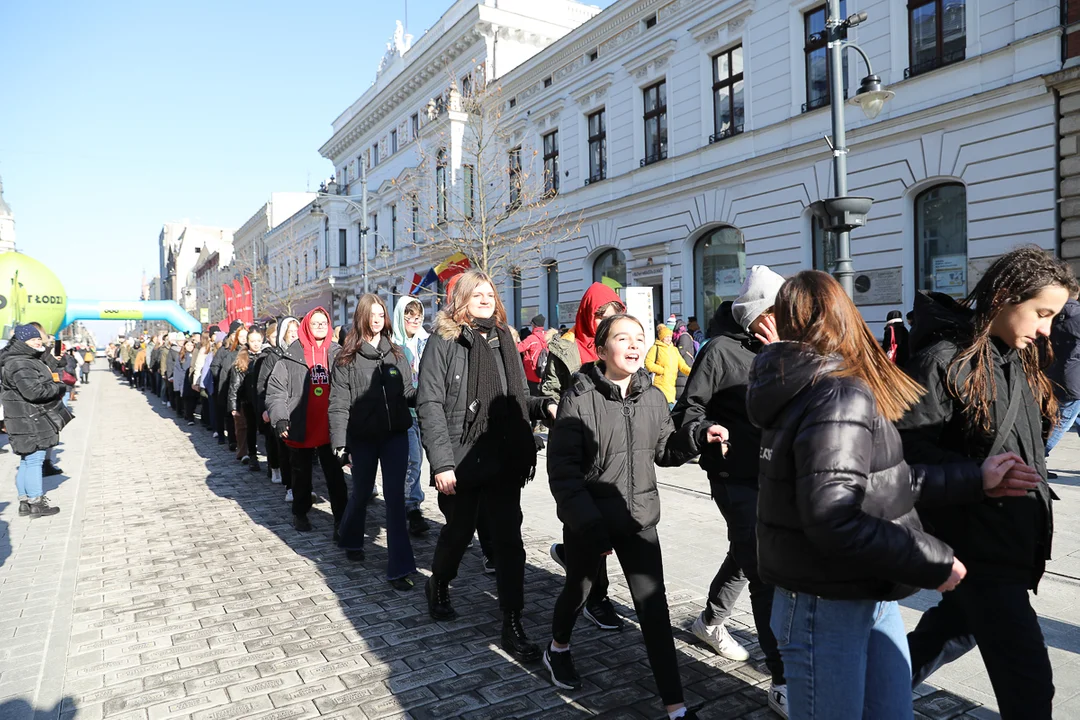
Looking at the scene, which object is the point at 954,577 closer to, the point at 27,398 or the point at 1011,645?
the point at 1011,645

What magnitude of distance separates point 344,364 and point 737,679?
321 cm

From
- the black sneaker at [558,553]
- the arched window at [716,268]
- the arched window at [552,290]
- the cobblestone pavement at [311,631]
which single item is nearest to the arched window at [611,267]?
the arched window at [552,290]

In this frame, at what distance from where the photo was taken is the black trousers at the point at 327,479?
247 inches

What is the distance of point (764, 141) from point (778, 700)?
55.0ft

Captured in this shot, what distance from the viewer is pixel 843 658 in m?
2.08

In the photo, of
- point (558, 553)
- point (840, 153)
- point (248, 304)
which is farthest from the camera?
point (248, 304)

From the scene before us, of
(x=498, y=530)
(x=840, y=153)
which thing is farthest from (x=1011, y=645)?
(x=840, y=153)

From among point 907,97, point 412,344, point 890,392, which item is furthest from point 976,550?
point 907,97

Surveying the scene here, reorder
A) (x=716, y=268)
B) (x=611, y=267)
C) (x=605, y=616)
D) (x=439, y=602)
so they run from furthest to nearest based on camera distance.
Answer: (x=611, y=267), (x=716, y=268), (x=439, y=602), (x=605, y=616)

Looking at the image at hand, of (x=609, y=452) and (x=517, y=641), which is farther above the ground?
(x=609, y=452)

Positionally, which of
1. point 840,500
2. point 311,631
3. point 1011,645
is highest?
point 840,500

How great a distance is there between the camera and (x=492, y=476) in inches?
158

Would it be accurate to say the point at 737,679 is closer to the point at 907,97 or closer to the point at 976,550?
the point at 976,550

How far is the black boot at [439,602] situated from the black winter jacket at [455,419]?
77 cm
